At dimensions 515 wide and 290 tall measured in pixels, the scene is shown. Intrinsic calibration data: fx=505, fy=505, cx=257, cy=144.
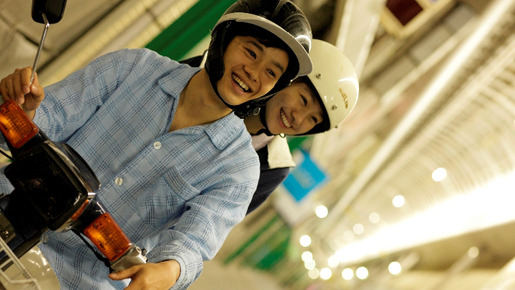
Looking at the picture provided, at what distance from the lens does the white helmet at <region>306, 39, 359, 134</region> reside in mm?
3658

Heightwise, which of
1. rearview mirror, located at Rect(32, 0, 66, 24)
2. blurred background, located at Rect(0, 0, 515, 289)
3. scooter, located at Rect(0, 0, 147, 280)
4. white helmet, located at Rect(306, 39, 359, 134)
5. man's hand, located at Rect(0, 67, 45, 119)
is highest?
rearview mirror, located at Rect(32, 0, 66, 24)

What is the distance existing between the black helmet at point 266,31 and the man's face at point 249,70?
0.11 feet

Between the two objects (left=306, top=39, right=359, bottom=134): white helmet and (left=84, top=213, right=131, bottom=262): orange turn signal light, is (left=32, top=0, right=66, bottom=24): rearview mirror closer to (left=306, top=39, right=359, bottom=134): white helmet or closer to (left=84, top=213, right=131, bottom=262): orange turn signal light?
(left=84, top=213, right=131, bottom=262): orange turn signal light

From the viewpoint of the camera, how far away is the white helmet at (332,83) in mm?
3658

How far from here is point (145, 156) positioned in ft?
6.65

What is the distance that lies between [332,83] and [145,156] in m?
2.10

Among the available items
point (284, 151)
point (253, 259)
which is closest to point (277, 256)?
point (253, 259)

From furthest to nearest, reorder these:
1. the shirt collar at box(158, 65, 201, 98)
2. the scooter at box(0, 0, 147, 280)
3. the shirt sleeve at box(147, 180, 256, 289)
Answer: the shirt collar at box(158, 65, 201, 98) < the shirt sleeve at box(147, 180, 256, 289) < the scooter at box(0, 0, 147, 280)

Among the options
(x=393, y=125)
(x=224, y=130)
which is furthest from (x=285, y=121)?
(x=393, y=125)

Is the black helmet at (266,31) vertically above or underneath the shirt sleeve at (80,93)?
underneath

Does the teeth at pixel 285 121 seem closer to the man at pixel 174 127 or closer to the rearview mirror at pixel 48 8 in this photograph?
the man at pixel 174 127

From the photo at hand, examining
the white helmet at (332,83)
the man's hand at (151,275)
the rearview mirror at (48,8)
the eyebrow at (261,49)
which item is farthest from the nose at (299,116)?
the rearview mirror at (48,8)

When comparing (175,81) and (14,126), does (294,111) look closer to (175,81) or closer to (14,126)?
(175,81)

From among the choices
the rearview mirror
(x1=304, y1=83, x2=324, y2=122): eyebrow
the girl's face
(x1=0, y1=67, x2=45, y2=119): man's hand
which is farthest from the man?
(x1=304, y1=83, x2=324, y2=122): eyebrow
